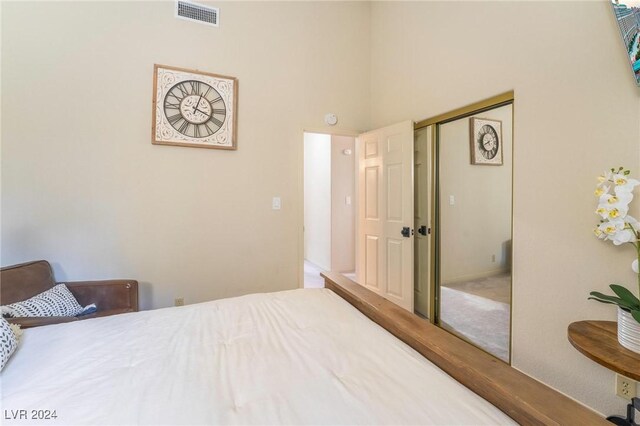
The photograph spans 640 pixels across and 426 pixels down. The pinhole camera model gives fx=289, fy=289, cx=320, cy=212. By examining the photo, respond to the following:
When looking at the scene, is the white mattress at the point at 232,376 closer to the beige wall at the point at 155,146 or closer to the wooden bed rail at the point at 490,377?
the wooden bed rail at the point at 490,377

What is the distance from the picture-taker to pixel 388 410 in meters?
0.75

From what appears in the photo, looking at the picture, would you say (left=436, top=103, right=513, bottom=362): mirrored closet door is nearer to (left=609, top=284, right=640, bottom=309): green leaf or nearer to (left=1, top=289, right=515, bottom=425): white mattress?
(left=609, top=284, right=640, bottom=309): green leaf

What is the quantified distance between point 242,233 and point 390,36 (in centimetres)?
259

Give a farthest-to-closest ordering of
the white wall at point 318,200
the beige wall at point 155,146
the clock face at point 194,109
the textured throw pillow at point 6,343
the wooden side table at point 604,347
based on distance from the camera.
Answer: the white wall at point 318,200, the clock face at point 194,109, the beige wall at point 155,146, the wooden side table at point 604,347, the textured throw pillow at point 6,343

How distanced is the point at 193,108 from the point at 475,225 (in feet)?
9.36

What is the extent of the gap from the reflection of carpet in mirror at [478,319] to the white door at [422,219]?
191 millimetres

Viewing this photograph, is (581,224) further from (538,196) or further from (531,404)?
(531,404)

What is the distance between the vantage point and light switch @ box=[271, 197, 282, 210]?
2.98 m

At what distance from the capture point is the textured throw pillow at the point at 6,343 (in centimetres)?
93

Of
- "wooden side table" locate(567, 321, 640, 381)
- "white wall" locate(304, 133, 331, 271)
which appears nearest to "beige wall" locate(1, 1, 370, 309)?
"white wall" locate(304, 133, 331, 271)

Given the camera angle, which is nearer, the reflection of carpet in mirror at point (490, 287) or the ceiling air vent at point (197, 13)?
the reflection of carpet in mirror at point (490, 287)

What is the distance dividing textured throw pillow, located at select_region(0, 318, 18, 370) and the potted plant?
2.31 m

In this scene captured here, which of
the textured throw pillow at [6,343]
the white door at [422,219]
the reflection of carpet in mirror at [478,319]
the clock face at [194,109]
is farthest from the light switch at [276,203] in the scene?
the textured throw pillow at [6,343]

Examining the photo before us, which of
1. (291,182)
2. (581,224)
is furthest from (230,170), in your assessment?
(581,224)
